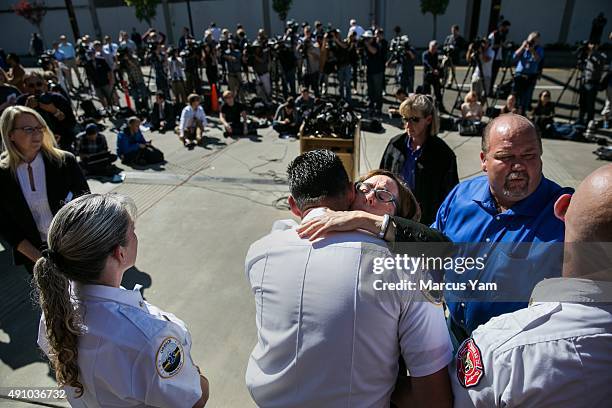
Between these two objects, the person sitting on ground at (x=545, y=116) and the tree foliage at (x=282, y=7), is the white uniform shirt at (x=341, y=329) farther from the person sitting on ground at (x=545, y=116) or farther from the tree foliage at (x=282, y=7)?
the tree foliage at (x=282, y=7)

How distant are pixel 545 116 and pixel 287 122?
5.47 m

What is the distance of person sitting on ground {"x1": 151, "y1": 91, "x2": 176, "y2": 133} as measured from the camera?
925 cm

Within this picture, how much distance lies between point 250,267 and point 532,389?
3.02 ft

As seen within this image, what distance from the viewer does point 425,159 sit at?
321 centimetres

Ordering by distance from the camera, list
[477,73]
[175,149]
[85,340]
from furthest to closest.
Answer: [477,73] < [175,149] < [85,340]

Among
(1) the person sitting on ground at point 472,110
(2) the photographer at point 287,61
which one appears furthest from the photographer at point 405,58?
(2) the photographer at point 287,61

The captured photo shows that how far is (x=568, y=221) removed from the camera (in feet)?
3.77

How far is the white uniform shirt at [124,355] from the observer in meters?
1.32

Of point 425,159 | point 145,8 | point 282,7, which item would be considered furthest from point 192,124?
point 145,8

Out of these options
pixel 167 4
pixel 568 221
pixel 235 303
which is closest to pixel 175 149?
pixel 235 303

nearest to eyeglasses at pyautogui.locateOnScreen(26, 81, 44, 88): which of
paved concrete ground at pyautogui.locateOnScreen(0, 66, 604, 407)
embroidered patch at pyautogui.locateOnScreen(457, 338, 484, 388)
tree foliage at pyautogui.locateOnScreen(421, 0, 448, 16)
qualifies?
paved concrete ground at pyautogui.locateOnScreen(0, 66, 604, 407)

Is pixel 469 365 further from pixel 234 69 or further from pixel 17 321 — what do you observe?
pixel 234 69

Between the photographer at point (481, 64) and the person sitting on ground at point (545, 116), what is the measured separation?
1.55 metres

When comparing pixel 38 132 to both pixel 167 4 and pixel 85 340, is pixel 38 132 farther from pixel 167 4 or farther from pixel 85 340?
pixel 167 4
